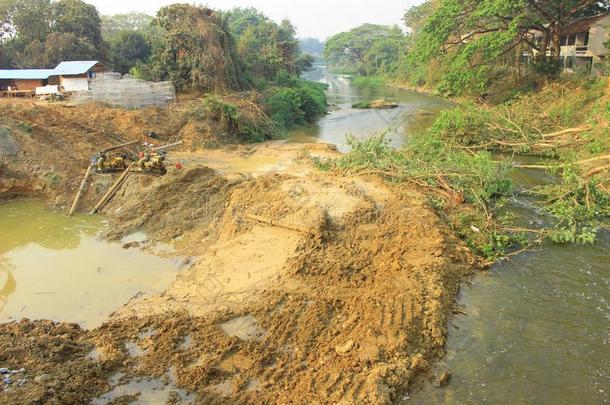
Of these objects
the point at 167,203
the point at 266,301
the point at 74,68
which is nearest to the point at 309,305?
the point at 266,301

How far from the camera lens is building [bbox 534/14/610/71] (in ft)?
84.5

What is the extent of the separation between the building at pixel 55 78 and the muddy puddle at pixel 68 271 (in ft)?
49.0

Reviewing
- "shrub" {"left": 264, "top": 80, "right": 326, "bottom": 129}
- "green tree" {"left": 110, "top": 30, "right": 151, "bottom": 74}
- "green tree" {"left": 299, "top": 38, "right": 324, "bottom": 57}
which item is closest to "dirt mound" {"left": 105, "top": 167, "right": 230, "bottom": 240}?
"shrub" {"left": 264, "top": 80, "right": 326, "bottom": 129}

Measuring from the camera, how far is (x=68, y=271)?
405 inches

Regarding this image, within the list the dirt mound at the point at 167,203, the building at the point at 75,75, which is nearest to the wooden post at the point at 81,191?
the dirt mound at the point at 167,203

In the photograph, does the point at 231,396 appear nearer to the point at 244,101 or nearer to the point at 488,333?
the point at 488,333

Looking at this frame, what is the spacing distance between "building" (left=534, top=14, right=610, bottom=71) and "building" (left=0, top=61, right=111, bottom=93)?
27.3 m

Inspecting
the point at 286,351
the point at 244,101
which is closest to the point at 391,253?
the point at 286,351

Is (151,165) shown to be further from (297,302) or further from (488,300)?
(488,300)

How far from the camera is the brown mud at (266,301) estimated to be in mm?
6504

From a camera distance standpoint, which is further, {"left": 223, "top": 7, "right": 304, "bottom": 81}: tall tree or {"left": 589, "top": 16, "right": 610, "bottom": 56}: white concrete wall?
{"left": 223, "top": 7, "right": 304, "bottom": 81}: tall tree

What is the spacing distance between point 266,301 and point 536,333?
4741 mm

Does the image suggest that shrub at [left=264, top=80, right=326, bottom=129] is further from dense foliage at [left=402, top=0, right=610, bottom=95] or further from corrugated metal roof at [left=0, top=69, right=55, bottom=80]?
corrugated metal roof at [left=0, top=69, right=55, bottom=80]

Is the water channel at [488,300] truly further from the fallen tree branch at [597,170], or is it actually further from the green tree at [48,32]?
the green tree at [48,32]
